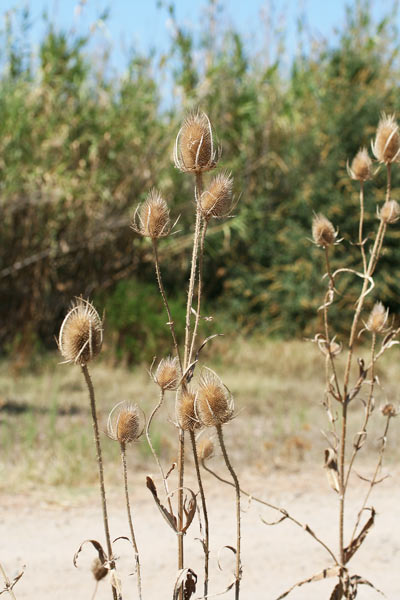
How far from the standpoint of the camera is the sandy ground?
2.89 m

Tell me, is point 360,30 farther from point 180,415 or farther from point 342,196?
point 180,415

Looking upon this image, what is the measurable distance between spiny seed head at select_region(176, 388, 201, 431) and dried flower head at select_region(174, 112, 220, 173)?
1.35 feet

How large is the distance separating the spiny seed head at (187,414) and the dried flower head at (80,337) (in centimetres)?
21

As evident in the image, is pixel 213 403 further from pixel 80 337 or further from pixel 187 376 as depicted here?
pixel 80 337

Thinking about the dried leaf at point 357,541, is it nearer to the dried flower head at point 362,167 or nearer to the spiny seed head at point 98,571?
the spiny seed head at point 98,571

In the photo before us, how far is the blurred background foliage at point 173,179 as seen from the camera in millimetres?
8305

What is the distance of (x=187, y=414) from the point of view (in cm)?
146

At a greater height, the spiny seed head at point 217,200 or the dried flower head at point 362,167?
the dried flower head at point 362,167

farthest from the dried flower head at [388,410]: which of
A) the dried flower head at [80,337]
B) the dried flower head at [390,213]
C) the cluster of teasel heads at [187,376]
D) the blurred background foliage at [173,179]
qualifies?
the blurred background foliage at [173,179]

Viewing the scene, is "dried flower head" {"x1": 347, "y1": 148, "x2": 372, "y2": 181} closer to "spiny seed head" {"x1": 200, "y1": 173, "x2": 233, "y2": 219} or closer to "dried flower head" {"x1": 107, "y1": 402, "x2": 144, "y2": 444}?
"spiny seed head" {"x1": 200, "y1": 173, "x2": 233, "y2": 219}

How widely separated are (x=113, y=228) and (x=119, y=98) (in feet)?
5.18

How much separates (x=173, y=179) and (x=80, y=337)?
7.79 m

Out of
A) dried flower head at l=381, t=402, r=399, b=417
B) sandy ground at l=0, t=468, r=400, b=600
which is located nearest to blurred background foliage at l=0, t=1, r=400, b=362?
sandy ground at l=0, t=468, r=400, b=600

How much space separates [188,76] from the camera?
963cm
